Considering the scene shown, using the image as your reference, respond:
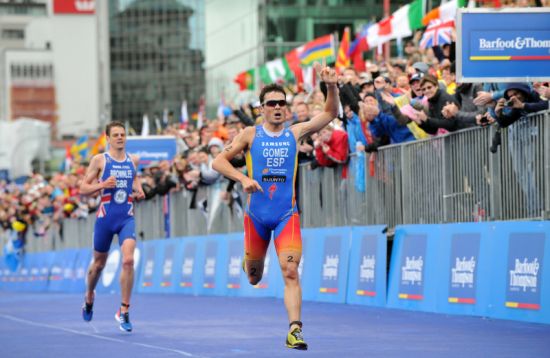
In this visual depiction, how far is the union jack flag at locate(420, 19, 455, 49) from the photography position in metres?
23.7

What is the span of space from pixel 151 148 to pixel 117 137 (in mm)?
17756

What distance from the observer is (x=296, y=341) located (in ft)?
38.3

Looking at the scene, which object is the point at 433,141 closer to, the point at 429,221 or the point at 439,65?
the point at 429,221

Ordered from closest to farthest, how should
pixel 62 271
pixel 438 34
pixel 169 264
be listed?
pixel 438 34
pixel 169 264
pixel 62 271

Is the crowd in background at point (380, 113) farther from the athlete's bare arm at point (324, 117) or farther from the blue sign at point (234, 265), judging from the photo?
the blue sign at point (234, 265)

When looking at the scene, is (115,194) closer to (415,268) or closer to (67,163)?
(415,268)

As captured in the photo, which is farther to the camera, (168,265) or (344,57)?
(344,57)

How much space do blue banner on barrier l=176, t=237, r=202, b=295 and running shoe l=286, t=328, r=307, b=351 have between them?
1563 cm

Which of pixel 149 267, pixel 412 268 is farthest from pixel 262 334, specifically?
pixel 149 267

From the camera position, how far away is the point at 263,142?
12.6 meters

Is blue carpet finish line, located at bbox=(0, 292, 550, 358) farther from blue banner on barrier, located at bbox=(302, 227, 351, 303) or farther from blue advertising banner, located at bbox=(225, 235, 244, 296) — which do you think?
blue advertising banner, located at bbox=(225, 235, 244, 296)

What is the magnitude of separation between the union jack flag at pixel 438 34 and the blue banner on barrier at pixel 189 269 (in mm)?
6279

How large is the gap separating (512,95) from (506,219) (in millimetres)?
1566

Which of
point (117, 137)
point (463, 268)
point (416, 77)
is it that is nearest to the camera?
point (117, 137)
